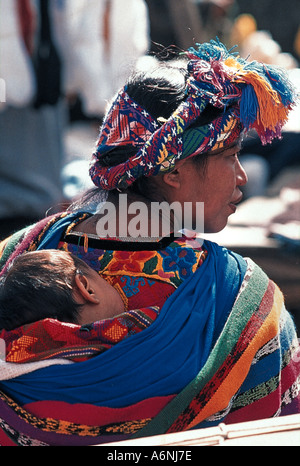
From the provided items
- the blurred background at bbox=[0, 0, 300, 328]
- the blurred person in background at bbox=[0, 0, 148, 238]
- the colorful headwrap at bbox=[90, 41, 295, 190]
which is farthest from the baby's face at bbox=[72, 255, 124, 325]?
the blurred person in background at bbox=[0, 0, 148, 238]

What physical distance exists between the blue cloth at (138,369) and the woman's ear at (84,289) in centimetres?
15

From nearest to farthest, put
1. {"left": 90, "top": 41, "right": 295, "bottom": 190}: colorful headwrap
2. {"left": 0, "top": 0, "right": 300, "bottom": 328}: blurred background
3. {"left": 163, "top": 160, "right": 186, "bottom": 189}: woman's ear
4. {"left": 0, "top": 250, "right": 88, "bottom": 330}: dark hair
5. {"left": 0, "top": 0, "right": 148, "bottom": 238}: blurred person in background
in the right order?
{"left": 0, "top": 250, "right": 88, "bottom": 330}: dark hair
{"left": 90, "top": 41, "right": 295, "bottom": 190}: colorful headwrap
{"left": 163, "top": 160, "right": 186, "bottom": 189}: woman's ear
{"left": 0, "top": 0, "right": 300, "bottom": 328}: blurred background
{"left": 0, "top": 0, "right": 148, "bottom": 238}: blurred person in background

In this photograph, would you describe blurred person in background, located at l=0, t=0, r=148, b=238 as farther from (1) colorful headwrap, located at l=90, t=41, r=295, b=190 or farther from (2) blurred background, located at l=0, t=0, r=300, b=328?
(1) colorful headwrap, located at l=90, t=41, r=295, b=190

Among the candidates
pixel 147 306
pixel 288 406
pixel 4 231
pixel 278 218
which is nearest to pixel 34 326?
pixel 147 306

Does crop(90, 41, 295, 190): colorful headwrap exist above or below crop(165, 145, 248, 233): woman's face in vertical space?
above

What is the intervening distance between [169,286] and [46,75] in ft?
10.9

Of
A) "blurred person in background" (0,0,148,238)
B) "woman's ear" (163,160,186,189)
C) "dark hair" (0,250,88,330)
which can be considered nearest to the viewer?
"dark hair" (0,250,88,330)

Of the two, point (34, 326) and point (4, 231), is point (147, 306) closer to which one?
point (34, 326)

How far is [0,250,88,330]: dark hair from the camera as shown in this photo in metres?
1.62

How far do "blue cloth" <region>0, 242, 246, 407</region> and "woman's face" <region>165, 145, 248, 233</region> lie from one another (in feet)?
1.44

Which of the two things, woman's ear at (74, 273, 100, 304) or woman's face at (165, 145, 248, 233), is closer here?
woman's ear at (74, 273, 100, 304)

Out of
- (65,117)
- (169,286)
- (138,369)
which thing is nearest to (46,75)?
(65,117)

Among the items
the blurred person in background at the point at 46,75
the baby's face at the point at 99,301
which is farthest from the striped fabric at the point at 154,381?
the blurred person in background at the point at 46,75

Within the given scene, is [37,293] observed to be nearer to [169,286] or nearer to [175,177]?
[169,286]
